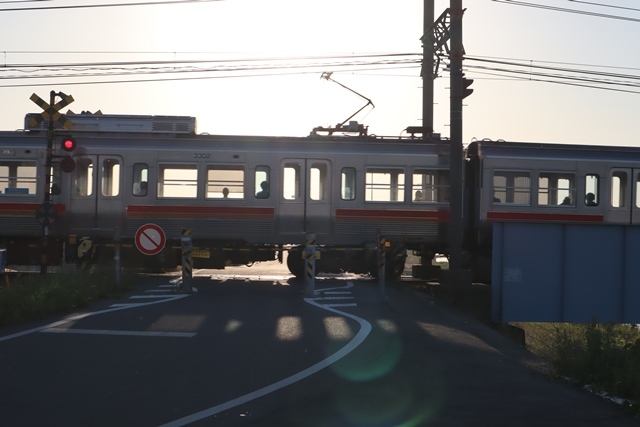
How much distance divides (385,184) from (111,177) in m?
→ 7.55

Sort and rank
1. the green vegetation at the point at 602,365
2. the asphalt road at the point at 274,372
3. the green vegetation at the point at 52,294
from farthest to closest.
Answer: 1. the green vegetation at the point at 52,294
2. the green vegetation at the point at 602,365
3. the asphalt road at the point at 274,372

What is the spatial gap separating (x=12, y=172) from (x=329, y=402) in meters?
17.5

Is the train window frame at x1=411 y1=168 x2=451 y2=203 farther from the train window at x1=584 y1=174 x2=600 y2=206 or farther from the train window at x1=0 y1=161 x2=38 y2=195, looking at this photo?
the train window at x1=0 y1=161 x2=38 y2=195

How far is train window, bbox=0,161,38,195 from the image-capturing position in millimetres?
22859

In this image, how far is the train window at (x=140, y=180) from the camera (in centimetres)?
2269

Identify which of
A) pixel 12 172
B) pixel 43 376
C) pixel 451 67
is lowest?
pixel 43 376

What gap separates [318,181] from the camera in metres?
23.0

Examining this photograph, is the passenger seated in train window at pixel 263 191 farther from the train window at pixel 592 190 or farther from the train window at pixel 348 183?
the train window at pixel 592 190

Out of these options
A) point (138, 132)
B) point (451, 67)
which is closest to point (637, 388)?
point (451, 67)

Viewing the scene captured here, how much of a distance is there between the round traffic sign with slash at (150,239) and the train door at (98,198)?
5086 mm

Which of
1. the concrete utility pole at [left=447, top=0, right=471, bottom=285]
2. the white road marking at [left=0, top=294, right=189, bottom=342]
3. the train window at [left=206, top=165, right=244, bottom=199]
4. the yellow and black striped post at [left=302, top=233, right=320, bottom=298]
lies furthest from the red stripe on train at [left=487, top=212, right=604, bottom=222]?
the white road marking at [left=0, top=294, right=189, bottom=342]

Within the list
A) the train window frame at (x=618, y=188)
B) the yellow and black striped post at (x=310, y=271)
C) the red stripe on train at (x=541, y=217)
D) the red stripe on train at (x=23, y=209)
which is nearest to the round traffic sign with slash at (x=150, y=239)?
the yellow and black striped post at (x=310, y=271)

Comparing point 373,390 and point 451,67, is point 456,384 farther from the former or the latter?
point 451,67

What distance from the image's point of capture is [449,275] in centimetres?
2059
